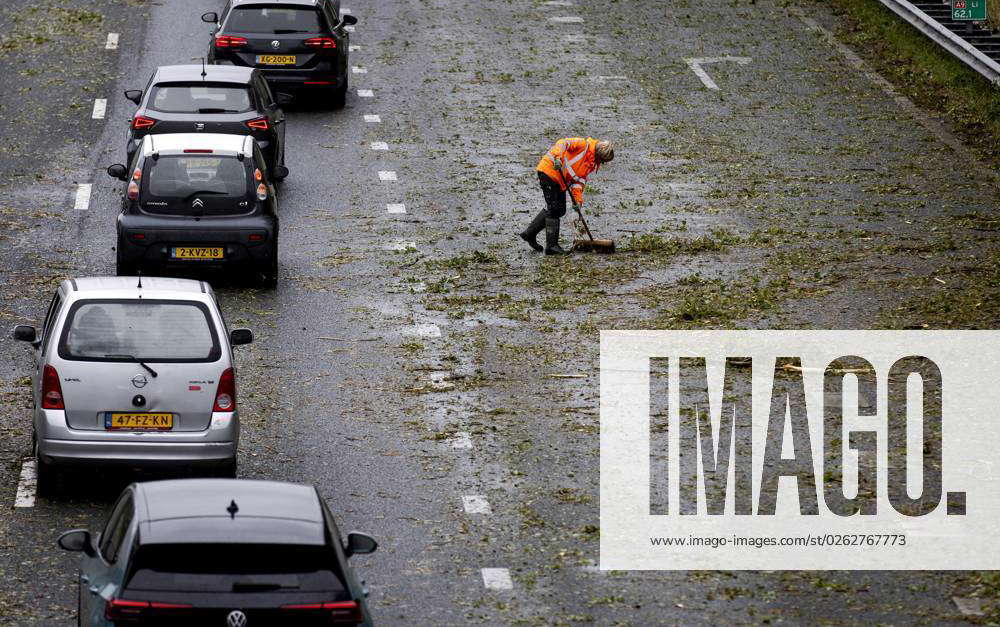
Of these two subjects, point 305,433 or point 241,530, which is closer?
point 241,530

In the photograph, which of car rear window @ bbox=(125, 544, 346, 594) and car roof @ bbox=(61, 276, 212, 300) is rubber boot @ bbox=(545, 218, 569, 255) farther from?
car rear window @ bbox=(125, 544, 346, 594)

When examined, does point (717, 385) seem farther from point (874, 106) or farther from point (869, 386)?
point (874, 106)

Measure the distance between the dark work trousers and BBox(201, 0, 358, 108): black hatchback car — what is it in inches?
302

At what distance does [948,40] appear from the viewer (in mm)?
28844

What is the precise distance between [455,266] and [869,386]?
239 inches

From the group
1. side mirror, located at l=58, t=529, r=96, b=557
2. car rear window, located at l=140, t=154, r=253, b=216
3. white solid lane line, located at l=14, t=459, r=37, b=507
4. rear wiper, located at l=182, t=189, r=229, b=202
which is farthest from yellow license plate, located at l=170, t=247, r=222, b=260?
side mirror, located at l=58, t=529, r=96, b=557

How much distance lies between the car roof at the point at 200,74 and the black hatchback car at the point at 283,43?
12.2 ft

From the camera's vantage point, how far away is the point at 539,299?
18.0 meters

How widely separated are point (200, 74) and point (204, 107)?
58 cm

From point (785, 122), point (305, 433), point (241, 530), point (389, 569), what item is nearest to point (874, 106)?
point (785, 122)

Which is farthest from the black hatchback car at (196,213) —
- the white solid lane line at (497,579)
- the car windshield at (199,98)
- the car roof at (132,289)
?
the white solid lane line at (497,579)

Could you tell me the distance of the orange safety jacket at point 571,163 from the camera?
782 inches

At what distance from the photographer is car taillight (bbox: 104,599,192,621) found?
7.68m

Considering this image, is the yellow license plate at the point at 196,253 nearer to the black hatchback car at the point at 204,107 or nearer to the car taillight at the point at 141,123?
the black hatchback car at the point at 204,107
